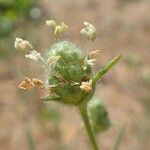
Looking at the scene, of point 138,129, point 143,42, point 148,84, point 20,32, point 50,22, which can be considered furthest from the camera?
point 143,42

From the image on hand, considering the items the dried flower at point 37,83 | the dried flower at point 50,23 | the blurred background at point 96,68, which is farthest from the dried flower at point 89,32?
the blurred background at point 96,68

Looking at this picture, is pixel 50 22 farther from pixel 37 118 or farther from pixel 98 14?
pixel 98 14

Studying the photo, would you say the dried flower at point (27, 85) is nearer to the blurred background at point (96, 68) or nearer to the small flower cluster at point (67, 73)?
the small flower cluster at point (67, 73)

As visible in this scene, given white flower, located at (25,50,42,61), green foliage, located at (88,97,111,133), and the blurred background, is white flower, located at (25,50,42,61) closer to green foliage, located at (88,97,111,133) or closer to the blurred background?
green foliage, located at (88,97,111,133)

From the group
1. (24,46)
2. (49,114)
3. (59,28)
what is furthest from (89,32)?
(49,114)

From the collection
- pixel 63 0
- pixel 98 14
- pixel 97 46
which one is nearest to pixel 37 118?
pixel 97 46

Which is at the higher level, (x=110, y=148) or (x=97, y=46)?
(x=97, y=46)
